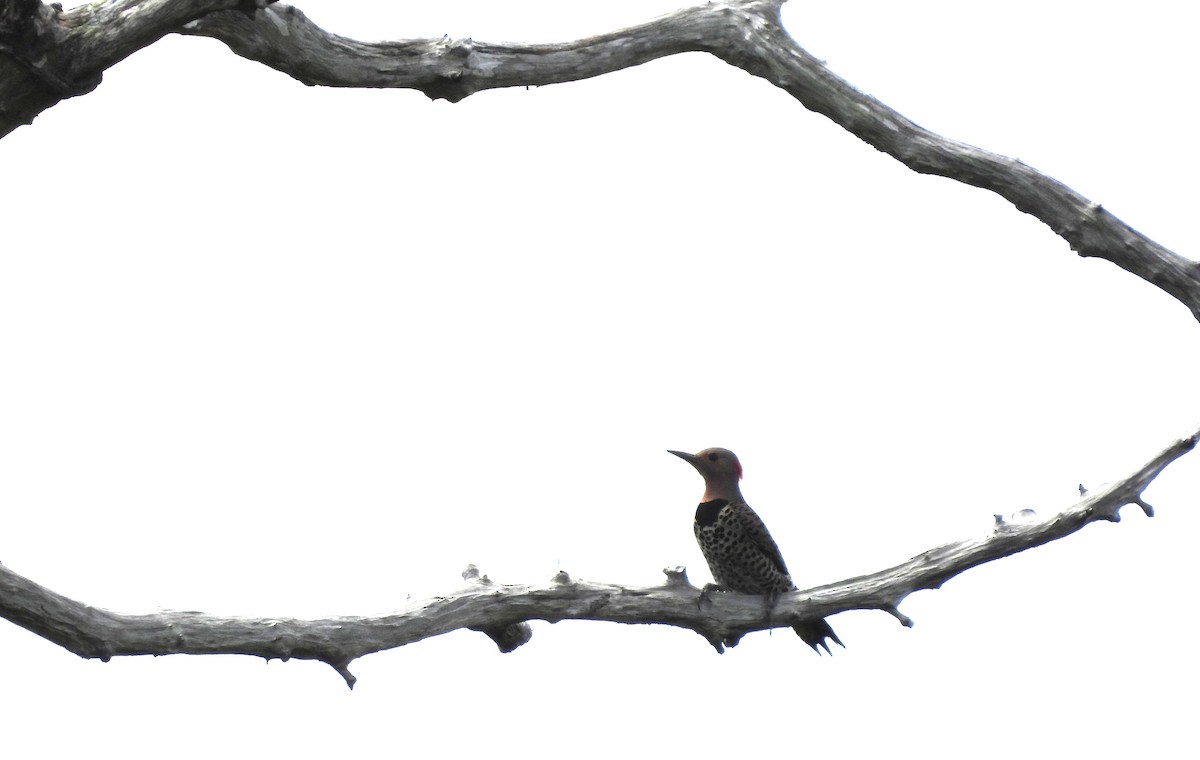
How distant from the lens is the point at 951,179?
5301 mm

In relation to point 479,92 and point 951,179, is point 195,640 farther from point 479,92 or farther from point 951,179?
point 951,179

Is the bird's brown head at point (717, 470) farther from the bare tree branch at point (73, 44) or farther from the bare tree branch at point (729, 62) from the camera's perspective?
the bare tree branch at point (73, 44)

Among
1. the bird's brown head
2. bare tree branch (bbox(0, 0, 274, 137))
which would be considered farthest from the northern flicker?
bare tree branch (bbox(0, 0, 274, 137))

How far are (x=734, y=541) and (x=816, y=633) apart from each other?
49cm

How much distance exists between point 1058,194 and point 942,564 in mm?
1532

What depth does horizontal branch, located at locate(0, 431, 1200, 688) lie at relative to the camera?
4367mm

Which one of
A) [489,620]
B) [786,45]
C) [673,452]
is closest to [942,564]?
[673,452]

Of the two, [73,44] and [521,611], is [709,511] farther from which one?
[73,44]

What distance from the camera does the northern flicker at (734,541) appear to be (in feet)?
17.5

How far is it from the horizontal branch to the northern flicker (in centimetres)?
10

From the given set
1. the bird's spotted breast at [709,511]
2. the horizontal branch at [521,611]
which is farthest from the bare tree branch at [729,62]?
the bird's spotted breast at [709,511]

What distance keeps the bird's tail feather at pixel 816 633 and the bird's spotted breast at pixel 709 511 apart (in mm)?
614

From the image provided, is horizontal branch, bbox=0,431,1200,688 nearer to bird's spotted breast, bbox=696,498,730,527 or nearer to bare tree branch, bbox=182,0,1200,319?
bird's spotted breast, bbox=696,498,730,527

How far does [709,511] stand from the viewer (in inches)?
225
